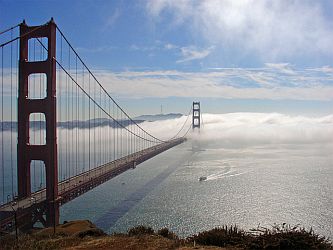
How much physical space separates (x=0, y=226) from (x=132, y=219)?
28.4 ft

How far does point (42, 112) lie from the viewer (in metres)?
12.8

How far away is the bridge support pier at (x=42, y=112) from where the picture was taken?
12516 millimetres

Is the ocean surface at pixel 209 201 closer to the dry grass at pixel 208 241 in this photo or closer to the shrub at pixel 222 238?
the dry grass at pixel 208 241

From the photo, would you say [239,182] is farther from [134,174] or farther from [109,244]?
[109,244]

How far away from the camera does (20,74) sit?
13086mm

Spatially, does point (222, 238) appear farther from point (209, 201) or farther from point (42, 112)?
point (209, 201)

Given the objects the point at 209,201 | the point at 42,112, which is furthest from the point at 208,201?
the point at 42,112

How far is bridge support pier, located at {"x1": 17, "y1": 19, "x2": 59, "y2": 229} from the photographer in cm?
1252

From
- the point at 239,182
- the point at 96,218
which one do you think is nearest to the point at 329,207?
the point at 239,182

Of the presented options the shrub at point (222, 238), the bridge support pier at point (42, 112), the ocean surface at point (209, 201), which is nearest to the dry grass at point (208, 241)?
the shrub at point (222, 238)

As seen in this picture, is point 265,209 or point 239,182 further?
point 239,182

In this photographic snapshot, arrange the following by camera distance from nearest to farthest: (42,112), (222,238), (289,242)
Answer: (289,242), (222,238), (42,112)

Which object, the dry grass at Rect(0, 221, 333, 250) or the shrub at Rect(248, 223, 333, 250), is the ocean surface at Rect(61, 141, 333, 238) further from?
the shrub at Rect(248, 223, 333, 250)

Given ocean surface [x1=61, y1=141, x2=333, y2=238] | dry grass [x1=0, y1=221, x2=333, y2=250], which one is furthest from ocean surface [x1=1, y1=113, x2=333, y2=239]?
dry grass [x1=0, y1=221, x2=333, y2=250]
